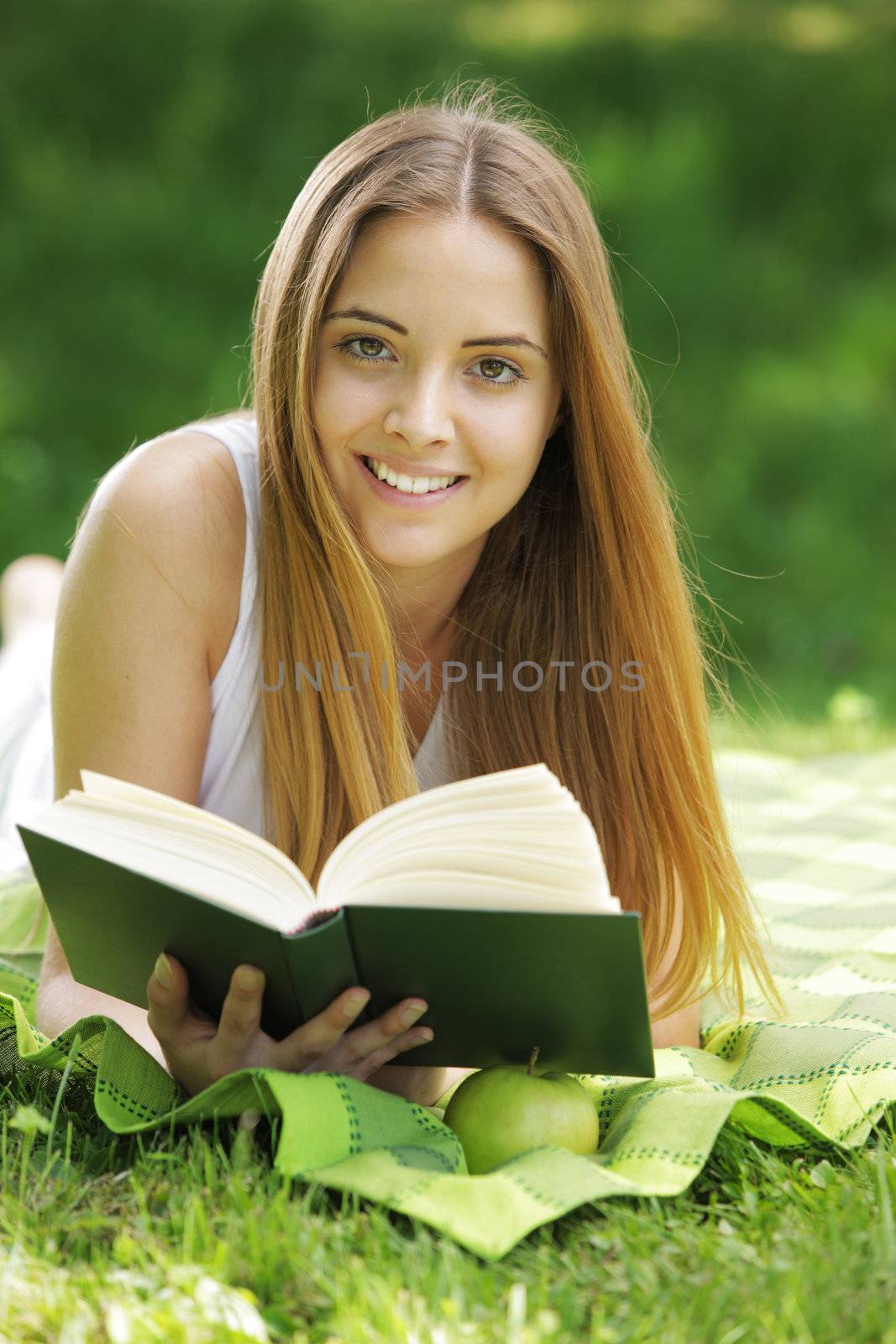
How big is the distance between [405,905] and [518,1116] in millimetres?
305

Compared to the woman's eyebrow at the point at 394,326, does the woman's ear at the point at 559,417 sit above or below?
below

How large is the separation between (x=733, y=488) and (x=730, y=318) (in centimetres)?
89

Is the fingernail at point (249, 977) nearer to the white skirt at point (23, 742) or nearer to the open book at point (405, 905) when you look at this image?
the open book at point (405, 905)

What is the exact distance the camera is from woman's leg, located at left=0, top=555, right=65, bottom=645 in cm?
330

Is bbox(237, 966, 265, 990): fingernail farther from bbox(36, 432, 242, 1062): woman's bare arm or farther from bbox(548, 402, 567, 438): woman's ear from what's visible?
bbox(548, 402, 567, 438): woman's ear

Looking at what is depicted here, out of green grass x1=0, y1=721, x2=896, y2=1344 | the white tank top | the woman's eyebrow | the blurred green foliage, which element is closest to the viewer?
green grass x1=0, y1=721, x2=896, y2=1344

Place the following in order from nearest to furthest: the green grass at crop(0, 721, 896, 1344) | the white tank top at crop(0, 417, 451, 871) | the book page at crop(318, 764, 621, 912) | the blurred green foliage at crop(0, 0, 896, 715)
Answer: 1. the green grass at crop(0, 721, 896, 1344)
2. the book page at crop(318, 764, 621, 912)
3. the white tank top at crop(0, 417, 451, 871)
4. the blurred green foliage at crop(0, 0, 896, 715)

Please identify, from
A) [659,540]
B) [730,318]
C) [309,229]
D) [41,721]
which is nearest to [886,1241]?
[659,540]

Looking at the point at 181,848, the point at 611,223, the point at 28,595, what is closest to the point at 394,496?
the point at 181,848

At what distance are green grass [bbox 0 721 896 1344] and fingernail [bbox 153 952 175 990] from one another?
14cm

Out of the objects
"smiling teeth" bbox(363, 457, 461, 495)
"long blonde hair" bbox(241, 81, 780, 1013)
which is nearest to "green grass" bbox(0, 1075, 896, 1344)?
"long blonde hair" bbox(241, 81, 780, 1013)

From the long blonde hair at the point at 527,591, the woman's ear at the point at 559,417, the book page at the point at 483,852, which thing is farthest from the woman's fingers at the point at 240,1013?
the woman's ear at the point at 559,417

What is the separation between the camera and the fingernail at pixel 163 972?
1.41 metres

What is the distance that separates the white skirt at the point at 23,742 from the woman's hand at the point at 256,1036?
3.61 feet
